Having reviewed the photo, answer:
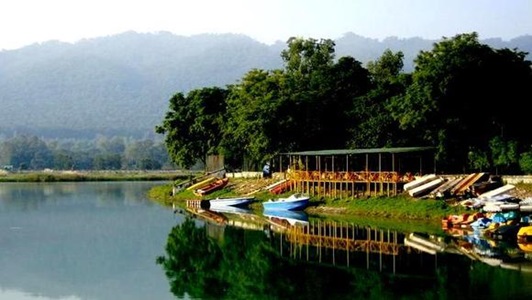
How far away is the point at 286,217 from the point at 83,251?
61.1ft

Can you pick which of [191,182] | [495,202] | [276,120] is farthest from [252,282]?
[191,182]

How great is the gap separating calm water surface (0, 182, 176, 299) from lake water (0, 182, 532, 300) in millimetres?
67

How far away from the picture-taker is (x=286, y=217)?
56.8 meters

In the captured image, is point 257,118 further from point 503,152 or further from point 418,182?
point 503,152

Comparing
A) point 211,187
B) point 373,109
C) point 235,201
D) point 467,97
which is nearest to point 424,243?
point 467,97

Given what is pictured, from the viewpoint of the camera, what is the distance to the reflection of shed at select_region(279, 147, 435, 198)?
56188 mm

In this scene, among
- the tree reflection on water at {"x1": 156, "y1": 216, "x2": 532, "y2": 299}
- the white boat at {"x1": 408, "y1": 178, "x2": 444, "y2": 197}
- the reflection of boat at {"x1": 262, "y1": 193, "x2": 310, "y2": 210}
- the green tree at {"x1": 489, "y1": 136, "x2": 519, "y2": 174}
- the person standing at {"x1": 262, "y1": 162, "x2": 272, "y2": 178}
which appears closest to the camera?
the tree reflection on water at {"x1": 156, "y1": 216, "x2": 532, "y2": 299}

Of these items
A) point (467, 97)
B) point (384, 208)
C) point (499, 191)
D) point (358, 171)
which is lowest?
point (384, 208)

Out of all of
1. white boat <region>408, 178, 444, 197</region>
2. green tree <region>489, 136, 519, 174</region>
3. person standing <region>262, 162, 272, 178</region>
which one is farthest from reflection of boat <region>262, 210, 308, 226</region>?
person standing <region>262, 162, 272, 178</region>

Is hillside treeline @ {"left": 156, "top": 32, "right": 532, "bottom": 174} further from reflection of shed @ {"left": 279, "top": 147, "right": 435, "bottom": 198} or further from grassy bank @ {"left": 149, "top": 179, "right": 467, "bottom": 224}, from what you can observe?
grassy bank @ {"left": 149, "top": 179, "right": 467, "bottom": 224}

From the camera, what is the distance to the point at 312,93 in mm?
72250

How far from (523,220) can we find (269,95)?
3410 centimetres

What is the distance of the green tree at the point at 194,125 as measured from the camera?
279ft

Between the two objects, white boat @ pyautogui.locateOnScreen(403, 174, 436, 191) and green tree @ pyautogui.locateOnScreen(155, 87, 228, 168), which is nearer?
white boat @ pyautogui.locateOnScreen(403, 174, 436, 191)
